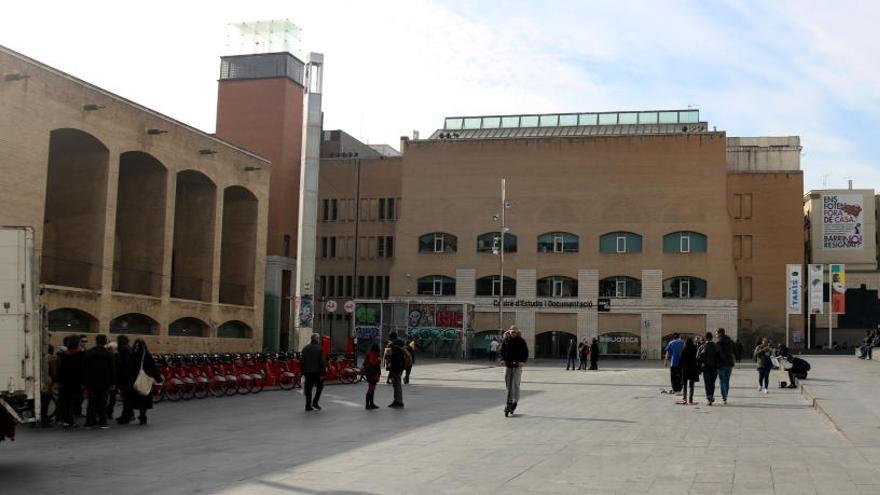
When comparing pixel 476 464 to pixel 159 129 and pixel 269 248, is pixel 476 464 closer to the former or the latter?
pixel 159 129

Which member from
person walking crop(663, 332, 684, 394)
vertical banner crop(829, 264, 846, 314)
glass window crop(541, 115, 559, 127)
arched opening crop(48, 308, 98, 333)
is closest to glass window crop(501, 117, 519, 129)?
glass window crop(541, 115, 559, 127)

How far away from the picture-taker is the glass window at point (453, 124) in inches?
3258

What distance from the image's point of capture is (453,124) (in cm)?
8319

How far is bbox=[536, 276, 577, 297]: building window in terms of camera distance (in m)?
69.7

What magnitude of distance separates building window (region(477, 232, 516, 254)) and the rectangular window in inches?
501

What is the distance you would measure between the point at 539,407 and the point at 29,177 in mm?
19033

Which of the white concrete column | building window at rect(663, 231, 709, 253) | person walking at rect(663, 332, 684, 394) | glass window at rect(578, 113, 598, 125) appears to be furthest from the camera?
glass window at rect(578, 113, 598, 125)

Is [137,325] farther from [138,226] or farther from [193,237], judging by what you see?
[193,237]

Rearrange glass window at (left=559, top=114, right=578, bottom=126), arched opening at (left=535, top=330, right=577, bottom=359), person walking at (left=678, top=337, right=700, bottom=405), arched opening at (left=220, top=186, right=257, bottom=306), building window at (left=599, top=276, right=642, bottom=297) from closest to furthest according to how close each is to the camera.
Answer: person walking at (left=678, top=337, right=700, bottom=405)
arched opening at (left=220, top=186, right=257, bottom=306)
building window at (left=599, top=276, right=642, bottom=297)
arched opening at (left=535, top=330, right=577, bottom=359)
glass window at (left=559, top=114, right=578, bottom=126)

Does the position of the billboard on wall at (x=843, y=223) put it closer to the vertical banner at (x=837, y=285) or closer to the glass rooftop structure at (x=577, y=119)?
the vertical banner at (x=837, y=285)

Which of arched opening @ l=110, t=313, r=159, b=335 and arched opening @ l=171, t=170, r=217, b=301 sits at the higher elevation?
arched opening @ l=171, t=170, r=217, b=301

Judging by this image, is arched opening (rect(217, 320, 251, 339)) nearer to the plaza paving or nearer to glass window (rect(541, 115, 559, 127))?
the plaza paving

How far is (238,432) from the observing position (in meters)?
14.9

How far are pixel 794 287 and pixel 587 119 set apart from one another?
24.0m
